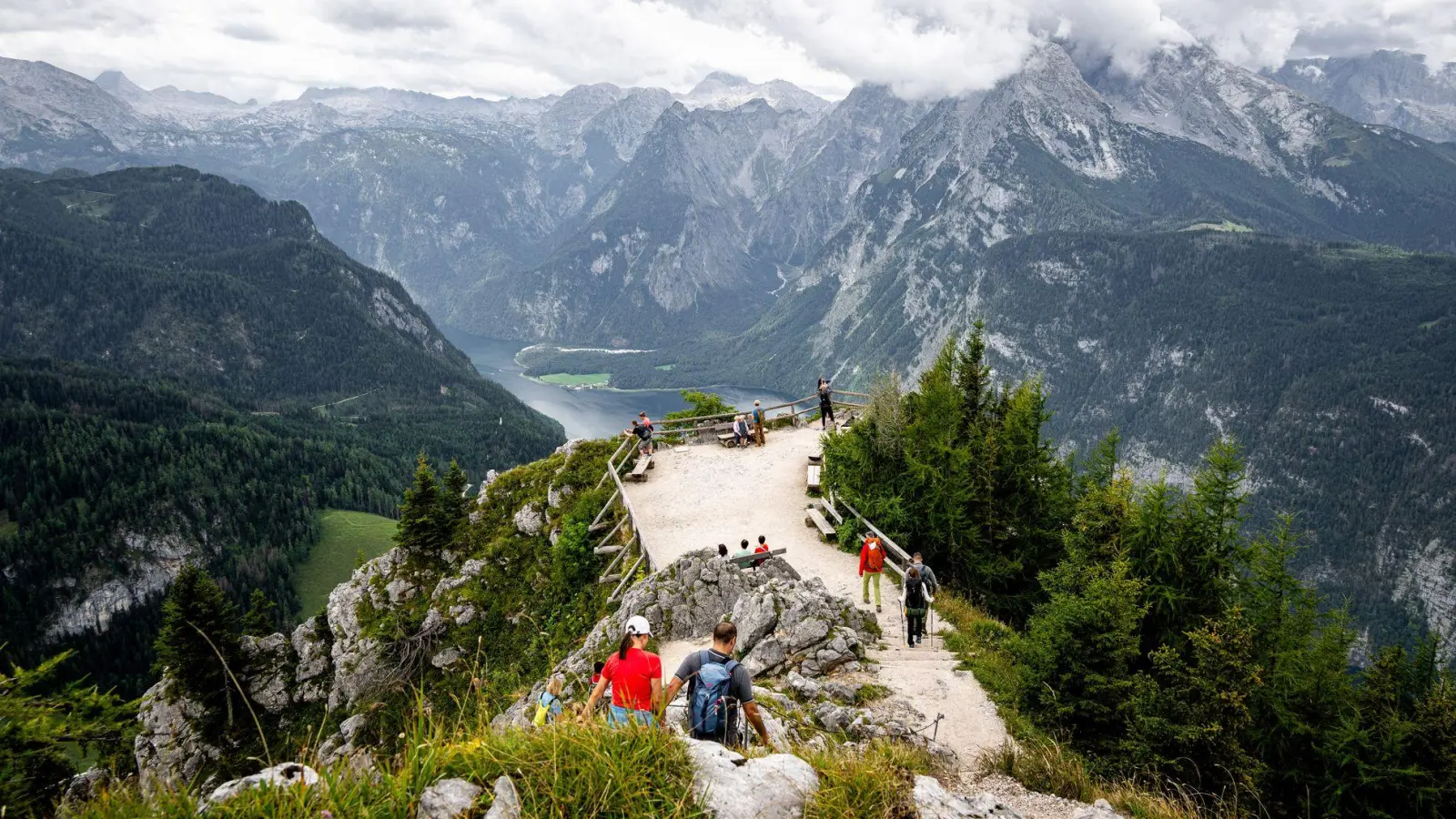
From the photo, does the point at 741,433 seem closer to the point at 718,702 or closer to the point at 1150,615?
the point at 1150,615

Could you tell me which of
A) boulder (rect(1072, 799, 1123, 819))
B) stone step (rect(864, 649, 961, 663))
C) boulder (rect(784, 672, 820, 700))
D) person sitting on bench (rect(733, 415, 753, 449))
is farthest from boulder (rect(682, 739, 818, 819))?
person sitting on bench (rect(733, 415, 753, 449))

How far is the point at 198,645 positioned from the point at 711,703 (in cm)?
2917

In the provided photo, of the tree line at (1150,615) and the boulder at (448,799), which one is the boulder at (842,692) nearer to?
the tree line at (1150,615)

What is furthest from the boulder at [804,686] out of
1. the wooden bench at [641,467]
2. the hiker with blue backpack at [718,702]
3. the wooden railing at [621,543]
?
the wooden bench at [641,467]

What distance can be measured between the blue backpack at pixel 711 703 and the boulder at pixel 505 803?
278 centimetres

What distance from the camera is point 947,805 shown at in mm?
6465

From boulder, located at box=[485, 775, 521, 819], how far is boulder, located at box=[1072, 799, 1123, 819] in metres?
6.23

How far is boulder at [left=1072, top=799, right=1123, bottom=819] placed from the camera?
760 centimetres

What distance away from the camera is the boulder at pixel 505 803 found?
15.4ft

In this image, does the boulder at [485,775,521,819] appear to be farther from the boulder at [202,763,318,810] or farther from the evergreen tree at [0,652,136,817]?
the evergreen tree at [0,652,136,817]

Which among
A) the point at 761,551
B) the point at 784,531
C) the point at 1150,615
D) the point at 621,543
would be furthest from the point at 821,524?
the point at 1150,615

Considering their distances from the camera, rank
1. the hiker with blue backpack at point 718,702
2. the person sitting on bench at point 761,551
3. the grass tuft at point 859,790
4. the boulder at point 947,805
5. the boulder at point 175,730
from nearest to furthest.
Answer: the grass tuft at point 859,790, the boulder at point 947,805, the hiker with blue backpack at point 718,702, the person sitting on bench at point 761,551, the boulder at point 175,730

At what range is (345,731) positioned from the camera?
22.7 m

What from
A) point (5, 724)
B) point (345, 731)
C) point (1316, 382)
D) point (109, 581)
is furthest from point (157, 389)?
point (1316, 382)
